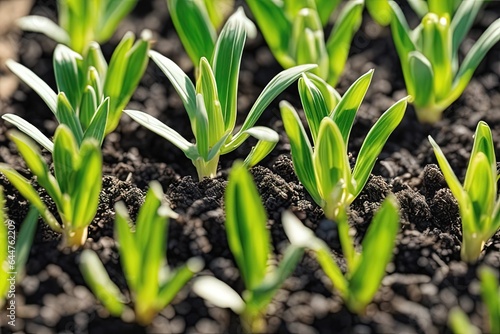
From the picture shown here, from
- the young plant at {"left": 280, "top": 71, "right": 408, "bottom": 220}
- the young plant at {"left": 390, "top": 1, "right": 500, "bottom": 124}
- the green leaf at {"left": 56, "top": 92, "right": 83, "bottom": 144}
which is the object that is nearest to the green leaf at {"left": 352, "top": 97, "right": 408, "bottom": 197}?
the young plant at {"left": 280, "top": 71, "right": 408, "bottom": 220}

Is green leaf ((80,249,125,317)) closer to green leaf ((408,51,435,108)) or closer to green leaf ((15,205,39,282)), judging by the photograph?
green leaf ((15,205,39,282))

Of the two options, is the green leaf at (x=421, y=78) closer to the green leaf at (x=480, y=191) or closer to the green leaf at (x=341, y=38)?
the green leaf at (x=341, y=38)

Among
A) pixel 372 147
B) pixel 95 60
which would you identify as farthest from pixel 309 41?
pixel 95 60

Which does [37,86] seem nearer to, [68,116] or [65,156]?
[68,116]

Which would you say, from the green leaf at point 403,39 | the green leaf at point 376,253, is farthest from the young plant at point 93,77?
the green leaf at point 376,253

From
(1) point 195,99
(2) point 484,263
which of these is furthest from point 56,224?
(2) point 484,263

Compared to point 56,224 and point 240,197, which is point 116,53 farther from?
point 240,197
